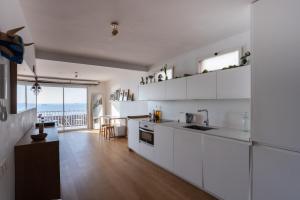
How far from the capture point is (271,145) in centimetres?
171

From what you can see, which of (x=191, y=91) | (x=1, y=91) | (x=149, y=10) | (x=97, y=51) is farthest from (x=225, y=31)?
(x=1, y=91)

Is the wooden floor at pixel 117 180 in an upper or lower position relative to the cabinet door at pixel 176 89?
lower

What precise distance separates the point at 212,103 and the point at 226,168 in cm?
130

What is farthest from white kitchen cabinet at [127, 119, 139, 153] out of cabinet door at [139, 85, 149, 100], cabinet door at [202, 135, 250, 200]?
cabinet door at [202, 135, 250, 200]

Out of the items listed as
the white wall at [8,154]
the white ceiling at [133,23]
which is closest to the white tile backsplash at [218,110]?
the white ceiling at [133,23]

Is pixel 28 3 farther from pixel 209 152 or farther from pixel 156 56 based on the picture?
pixel 209 152

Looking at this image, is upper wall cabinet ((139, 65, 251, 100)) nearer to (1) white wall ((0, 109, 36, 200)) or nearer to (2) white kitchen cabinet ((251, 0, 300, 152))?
(2) white kitchen cabinet ((251, 0, 300, 152))

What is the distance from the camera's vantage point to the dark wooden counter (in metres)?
1.94

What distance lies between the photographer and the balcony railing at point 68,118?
304 inches

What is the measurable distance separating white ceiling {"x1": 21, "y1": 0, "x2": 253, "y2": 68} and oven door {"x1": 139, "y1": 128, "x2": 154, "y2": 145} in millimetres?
1873

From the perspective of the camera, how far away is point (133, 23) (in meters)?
2.33

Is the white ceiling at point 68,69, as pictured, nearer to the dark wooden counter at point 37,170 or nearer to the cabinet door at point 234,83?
the dark wooden counter at point 37,170

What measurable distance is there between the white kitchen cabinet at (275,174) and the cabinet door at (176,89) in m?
1.75

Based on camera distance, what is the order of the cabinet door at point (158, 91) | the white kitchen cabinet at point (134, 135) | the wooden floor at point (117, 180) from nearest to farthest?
the wooden floor at point (117, 180)
the cabinet door at point (158, 91)
the white kitchen cabinet at point (134, 135)
